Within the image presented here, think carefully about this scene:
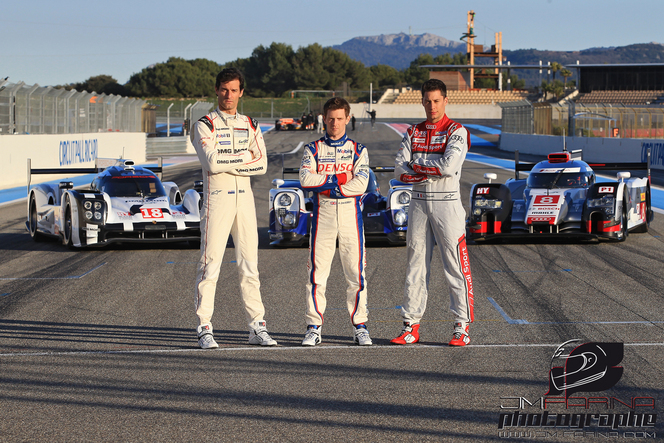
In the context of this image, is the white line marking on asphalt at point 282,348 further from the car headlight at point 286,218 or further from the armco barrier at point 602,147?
the armco barrier at point 602,147

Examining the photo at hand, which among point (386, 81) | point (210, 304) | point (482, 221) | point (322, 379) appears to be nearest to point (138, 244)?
point (482, 221)

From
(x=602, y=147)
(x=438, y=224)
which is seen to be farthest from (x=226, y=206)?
(x=602, y=147)

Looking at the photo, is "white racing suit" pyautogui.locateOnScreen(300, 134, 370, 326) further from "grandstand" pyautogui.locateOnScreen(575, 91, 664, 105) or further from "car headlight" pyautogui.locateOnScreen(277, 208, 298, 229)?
"grandstand" pyautogui.locateOnScreen(575, 91, 664, 105)

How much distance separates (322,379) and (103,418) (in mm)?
1356

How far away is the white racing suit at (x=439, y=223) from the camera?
5.59 metres

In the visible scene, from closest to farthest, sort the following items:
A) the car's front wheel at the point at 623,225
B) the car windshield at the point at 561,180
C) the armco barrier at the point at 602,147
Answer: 1. the car's front wheel at the point at 623,225
2. the car windshield at the point at 561,180
3. the armco barrier at the point at 602,147

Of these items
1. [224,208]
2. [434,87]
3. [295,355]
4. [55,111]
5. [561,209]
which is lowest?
[295,355]

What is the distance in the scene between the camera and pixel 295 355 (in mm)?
5309

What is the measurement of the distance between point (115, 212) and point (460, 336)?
6311 mm

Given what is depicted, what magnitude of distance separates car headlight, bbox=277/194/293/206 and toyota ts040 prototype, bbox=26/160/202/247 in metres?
1.18

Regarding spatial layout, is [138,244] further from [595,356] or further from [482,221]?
[595,356]

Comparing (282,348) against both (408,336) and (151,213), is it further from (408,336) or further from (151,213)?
(151,213)

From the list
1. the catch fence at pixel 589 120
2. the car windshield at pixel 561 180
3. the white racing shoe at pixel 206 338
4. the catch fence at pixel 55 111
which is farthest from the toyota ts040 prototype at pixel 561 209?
the catch fence at pixel 55 111

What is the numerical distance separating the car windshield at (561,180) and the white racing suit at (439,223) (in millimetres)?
5968
